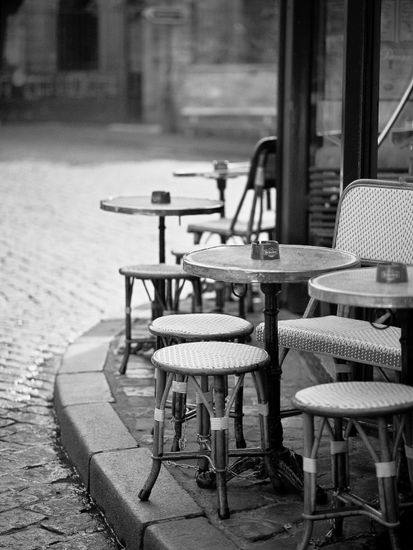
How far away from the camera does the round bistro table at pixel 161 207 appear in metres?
6.59

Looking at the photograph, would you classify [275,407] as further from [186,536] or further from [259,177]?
[259,177]

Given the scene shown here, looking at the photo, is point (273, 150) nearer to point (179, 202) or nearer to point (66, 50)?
point (179, 202)

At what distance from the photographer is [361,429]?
3.55 metres

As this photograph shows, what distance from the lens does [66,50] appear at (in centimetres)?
3369

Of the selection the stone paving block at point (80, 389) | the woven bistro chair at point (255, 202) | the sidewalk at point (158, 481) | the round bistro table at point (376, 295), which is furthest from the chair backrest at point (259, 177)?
the round bistro table at point (376, 295)

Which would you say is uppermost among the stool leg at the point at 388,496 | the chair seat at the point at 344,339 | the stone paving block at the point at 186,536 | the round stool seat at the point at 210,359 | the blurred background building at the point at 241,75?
the blurred background building at the point at 241,75

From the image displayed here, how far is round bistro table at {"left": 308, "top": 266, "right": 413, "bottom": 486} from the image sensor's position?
347 centimetres

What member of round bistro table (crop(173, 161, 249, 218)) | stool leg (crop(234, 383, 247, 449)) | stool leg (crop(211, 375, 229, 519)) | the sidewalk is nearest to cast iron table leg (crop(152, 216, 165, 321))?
the sidewalk

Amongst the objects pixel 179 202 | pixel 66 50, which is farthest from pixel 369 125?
pixel 66 50

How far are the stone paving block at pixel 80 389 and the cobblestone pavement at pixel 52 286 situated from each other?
124 mm

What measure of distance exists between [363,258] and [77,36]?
29627mm

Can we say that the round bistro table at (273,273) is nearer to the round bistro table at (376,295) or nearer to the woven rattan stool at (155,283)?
the round bistro table at (376,295)

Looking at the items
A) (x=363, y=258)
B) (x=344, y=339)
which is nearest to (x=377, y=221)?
(x=363, y=258)

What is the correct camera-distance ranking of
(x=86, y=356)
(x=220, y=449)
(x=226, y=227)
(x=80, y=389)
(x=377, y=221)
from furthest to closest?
(x=226, y=227)
(x=86, y=356)
(x=80, y=389)
(x=377, y=221)
(x=220, y=449)
